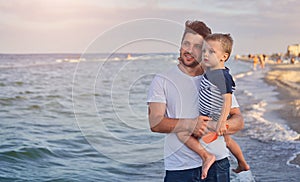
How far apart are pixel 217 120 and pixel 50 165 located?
236 inches

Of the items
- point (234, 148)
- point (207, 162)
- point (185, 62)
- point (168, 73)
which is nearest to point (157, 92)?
point (168, 73)

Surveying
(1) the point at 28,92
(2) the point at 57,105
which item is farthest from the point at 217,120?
(1) the point at 28,92

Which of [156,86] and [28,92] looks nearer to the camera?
[156,86]

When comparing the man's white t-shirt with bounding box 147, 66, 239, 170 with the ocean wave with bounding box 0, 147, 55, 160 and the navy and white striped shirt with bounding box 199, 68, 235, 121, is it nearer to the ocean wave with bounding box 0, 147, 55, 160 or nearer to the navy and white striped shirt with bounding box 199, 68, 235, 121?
the navy and white striped shirt with bounding box 199, 68, 235, 121

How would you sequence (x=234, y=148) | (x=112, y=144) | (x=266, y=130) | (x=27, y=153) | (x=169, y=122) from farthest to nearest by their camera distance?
(x=266, y=130) → (x=27, y=153) → (x=112, y=144) → (x=234, y=148) → (x=169, y=122)

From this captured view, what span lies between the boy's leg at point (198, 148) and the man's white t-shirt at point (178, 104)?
0.04m

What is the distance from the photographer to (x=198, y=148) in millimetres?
2922

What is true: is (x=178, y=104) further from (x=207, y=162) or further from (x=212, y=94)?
(x=207, y=162)

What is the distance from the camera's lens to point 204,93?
288 cm

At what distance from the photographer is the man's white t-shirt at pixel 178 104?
286 cm

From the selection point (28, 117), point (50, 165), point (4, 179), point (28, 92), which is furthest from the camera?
point (28, 92)

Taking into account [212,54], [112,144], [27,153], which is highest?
[212,54]

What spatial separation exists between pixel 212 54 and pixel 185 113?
0.42m

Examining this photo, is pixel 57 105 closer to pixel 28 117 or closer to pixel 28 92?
pixel 28 117
